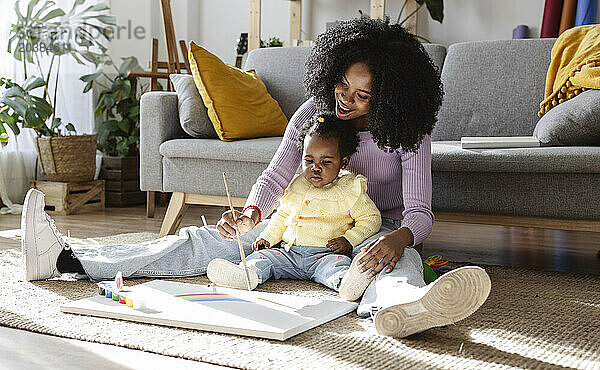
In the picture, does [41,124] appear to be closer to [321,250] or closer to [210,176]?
[210,176]

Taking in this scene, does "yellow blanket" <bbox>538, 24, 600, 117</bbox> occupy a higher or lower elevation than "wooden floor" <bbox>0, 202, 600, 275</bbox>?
higher

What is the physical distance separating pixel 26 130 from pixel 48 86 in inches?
12.3

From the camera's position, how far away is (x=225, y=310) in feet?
5.26

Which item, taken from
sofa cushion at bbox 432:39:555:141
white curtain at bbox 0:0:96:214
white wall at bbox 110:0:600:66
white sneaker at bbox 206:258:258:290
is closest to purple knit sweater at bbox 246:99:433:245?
white sneaker at bbox 206:258:258:290

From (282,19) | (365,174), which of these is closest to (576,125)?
(365,174)

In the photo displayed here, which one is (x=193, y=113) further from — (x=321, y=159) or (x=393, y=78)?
(x=393, y=78)

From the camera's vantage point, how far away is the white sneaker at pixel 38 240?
6.15ft

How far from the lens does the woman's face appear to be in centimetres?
190

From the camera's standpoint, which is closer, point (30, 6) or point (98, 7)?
point (30, 6)

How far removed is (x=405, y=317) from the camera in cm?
143

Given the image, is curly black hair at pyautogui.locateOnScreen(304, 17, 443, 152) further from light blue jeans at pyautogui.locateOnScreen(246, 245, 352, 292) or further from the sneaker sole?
the sneaker sole

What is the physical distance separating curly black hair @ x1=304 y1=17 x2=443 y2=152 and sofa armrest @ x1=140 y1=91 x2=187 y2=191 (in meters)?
1.14

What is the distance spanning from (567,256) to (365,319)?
141 cm

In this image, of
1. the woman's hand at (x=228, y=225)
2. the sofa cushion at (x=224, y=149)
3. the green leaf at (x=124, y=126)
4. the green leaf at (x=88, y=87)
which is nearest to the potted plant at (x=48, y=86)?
the green leaf at (x=88, y=87)
